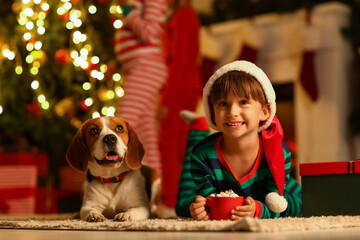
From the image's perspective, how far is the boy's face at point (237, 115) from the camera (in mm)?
1550

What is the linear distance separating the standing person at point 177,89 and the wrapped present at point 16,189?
790 millimetres

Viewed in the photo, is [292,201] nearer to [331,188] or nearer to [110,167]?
[331,188]

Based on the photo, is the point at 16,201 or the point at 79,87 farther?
the point at 79,87

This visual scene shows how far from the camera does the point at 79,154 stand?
173cm

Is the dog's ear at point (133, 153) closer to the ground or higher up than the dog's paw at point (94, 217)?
higher up

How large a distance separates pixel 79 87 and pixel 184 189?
2089mm

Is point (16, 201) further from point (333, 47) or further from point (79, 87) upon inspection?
point (333, 47)

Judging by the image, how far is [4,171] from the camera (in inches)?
126

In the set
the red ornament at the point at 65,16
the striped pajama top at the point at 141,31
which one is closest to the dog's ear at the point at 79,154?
the striped pajama top at the point at 141,31

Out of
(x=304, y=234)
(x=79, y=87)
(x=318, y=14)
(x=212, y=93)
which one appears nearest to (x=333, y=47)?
(x=318, y=14)

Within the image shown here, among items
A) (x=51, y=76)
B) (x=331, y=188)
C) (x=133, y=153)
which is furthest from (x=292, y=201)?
(x=51, y=76)

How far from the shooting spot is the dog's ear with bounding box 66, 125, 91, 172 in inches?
68.1

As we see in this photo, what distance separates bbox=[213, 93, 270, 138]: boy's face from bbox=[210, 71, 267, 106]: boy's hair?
12 mm

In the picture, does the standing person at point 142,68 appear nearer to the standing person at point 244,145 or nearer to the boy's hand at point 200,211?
the standing person at point 244,145
